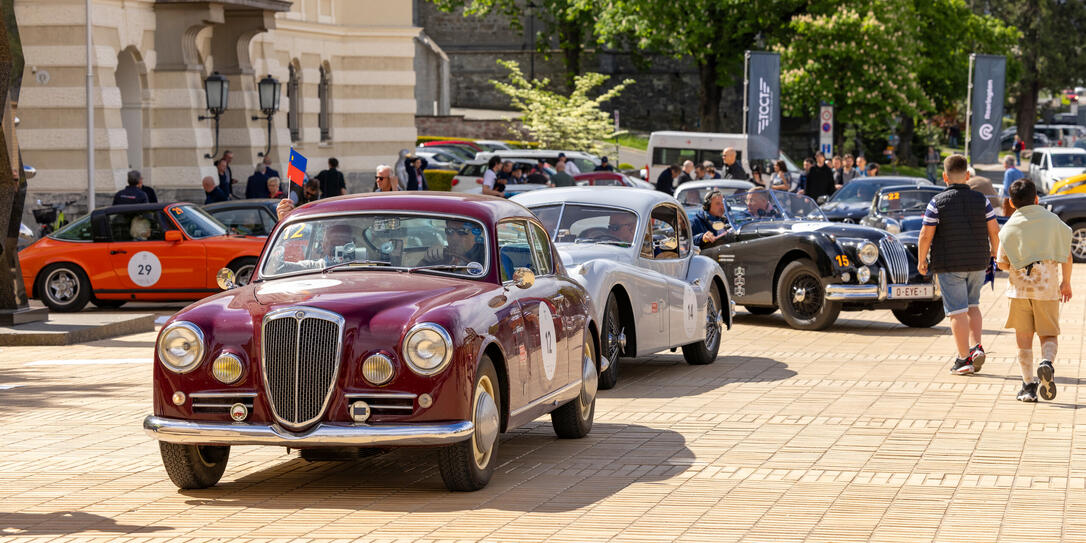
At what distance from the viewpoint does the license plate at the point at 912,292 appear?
56.5 feet

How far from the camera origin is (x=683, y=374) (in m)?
14.0

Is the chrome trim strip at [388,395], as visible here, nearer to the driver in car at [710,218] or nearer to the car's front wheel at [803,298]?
the driver in car at [710,218]

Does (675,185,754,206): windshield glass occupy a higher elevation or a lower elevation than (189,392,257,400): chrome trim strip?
lower

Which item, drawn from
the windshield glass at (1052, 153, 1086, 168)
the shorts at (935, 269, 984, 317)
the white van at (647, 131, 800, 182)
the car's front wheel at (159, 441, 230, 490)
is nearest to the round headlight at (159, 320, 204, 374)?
the car's front wheel at (159, 441, 230, 490)

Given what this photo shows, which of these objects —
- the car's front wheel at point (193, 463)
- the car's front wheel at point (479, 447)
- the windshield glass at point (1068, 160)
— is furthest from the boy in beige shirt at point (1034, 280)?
the windshield glass at point (1068, 160)

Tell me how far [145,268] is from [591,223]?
8.43 metres

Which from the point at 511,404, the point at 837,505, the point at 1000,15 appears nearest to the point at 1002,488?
the point at 837,505

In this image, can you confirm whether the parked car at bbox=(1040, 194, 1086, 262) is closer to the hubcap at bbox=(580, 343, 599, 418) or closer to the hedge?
the hedge

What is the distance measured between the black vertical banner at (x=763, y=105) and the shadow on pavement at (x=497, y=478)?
3088cm

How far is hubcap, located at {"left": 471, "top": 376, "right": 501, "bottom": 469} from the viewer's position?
322 inches

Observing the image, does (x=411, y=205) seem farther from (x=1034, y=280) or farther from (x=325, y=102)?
(x=325, y=102)

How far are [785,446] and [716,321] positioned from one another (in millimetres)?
5063

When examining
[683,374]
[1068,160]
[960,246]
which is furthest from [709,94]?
[960,246]

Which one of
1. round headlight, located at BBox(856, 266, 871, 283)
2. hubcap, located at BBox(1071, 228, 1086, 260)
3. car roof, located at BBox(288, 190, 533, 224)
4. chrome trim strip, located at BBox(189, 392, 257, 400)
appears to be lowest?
hubcap, located at BBox(1071, 228, 1086, 260)
